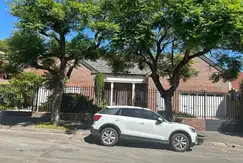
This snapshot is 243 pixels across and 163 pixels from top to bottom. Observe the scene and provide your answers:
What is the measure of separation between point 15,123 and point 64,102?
153 inches

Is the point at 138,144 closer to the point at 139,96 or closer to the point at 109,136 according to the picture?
the point at 109,136

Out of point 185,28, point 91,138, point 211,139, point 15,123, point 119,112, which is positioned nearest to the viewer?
point 185,28

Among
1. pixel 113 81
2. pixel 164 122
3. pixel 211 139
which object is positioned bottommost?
pixel 211 139

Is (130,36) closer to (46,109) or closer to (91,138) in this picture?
(91,138)

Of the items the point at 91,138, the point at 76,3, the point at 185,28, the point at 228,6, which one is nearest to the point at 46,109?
the point at 91,138

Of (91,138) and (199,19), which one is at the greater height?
(199,19)

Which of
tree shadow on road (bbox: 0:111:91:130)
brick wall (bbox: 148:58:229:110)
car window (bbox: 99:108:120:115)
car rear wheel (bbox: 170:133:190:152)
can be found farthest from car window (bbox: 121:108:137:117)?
brick wall (bbox: 148:58:229:110)

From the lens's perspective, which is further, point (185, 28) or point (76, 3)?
point (76, 3)

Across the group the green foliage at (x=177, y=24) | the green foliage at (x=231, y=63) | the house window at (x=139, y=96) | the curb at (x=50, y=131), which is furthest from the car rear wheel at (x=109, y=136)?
the house window at (x=139, y=96)

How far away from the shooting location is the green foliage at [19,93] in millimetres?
17844

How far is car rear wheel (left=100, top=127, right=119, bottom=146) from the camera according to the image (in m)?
10.5

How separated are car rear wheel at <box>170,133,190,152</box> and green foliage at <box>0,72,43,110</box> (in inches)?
448

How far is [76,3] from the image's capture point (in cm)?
1200

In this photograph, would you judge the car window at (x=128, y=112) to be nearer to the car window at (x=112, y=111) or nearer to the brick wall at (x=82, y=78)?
the car window at (x=112, y=111)
